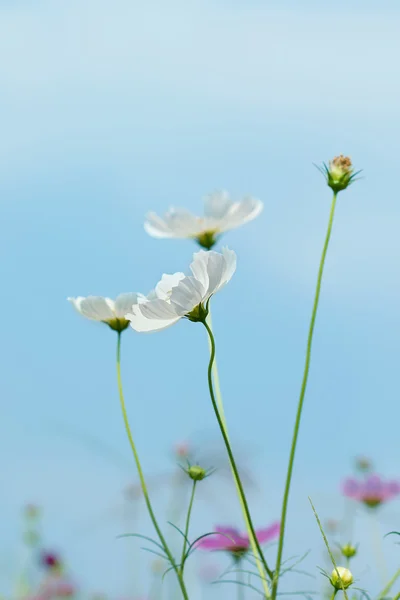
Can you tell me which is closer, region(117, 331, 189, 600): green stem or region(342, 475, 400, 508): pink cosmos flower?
region(117, 331, 189, 600): green stem

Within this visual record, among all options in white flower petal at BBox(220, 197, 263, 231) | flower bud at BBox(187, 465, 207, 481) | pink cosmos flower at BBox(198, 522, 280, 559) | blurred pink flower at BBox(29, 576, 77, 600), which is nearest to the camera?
flower bud at BBox(187, 465, 207, 481)

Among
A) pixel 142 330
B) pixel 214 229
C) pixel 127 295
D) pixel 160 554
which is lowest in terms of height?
pixel 160 554

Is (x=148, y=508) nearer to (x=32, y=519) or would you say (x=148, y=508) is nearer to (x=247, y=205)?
(x=247, y=205)

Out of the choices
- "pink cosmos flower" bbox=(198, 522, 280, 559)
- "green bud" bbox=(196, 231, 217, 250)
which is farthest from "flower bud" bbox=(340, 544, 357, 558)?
"green bud" bbox=(196, 231, 217, 250)

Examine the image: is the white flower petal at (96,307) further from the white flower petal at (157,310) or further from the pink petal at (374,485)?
the pink petal at (374,485)

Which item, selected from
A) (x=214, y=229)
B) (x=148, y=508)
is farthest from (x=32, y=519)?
(x=148, y=508)

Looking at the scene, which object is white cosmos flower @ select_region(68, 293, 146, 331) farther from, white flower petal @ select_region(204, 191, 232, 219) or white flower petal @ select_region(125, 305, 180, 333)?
white flower petal @ select_region(204, 191, 232, 219)

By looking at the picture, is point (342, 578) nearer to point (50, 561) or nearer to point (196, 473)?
point (196, 473)

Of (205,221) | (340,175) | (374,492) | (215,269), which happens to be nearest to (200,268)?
(215,269)
